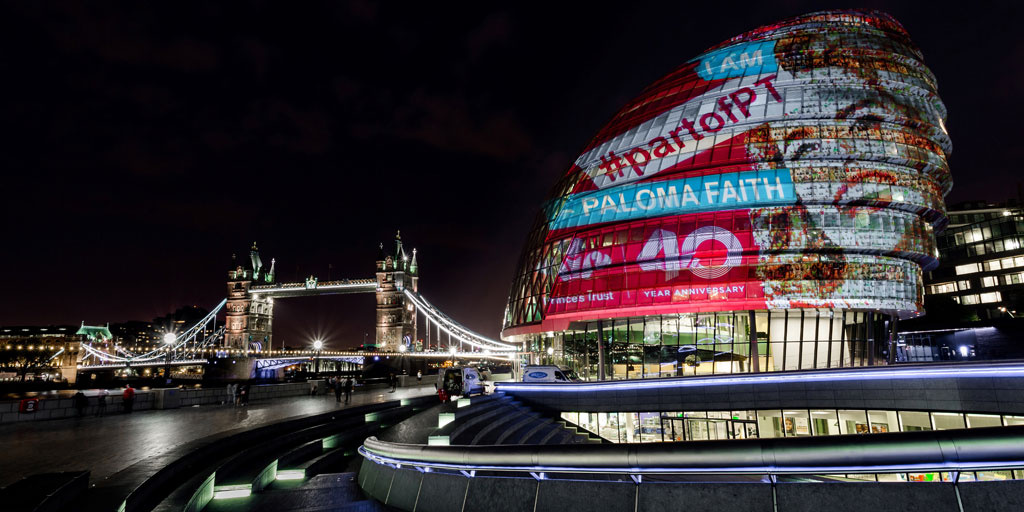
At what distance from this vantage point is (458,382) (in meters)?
33.2

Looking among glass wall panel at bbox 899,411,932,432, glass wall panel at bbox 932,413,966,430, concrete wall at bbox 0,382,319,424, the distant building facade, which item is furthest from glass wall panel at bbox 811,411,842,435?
the distant building facade

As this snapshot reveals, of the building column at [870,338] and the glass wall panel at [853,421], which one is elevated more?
the building column at [870,338]

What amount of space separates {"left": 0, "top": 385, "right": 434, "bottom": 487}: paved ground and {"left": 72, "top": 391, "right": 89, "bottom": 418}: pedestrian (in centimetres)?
68

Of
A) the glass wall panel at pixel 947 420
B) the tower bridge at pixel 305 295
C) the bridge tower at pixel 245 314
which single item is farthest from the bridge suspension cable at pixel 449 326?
the glass wall panel at pixel 947 420

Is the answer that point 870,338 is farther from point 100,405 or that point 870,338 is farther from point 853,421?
point 100,405

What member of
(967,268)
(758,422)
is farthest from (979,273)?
(758,422)

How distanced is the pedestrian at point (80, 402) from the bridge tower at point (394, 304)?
14199 cm

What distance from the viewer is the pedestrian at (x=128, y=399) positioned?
27.2 meters

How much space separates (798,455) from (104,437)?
21.1 metres

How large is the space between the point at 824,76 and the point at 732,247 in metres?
14.0

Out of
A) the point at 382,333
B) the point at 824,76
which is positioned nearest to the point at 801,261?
the point at 824,76

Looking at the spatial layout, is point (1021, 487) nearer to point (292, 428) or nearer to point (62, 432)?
point (292, 428)

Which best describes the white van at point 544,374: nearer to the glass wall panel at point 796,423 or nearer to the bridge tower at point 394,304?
the glass wall panel at point 796,423

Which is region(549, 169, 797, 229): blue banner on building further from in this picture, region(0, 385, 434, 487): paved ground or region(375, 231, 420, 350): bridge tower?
region(375, 231, 420, 350): bridge tower
